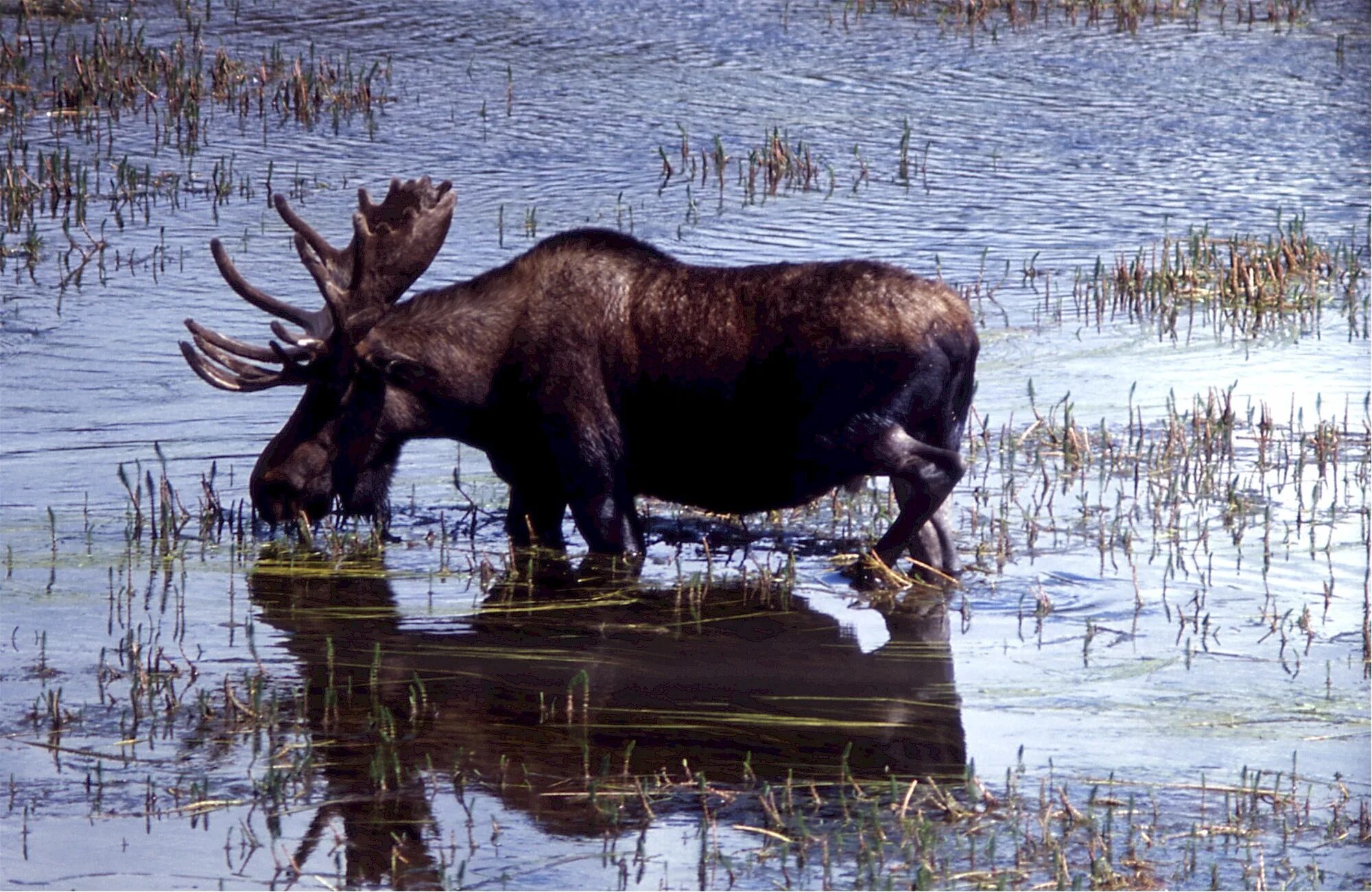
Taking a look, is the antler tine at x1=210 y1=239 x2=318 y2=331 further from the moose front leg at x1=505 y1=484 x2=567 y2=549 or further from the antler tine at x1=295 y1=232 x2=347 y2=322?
the moose front leg at x1=505 y1=484 x2=567 y2=549

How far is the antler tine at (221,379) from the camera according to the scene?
834cm

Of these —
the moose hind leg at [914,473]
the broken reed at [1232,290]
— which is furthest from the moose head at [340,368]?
the broken reed at [1232,290]

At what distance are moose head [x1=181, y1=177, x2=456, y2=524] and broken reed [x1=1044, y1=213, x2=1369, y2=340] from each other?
16.3 ft

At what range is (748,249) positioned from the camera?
1374 centimetres

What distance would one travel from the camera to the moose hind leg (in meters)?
7.82

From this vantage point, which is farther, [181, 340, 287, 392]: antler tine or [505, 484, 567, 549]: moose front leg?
[505, 484, 567, 549]: moose front leg

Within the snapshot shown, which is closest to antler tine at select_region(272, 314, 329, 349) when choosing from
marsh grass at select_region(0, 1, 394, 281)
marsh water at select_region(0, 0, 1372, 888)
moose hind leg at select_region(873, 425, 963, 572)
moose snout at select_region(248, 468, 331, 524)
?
moose snout at select_region(248, 468, 331, 524)

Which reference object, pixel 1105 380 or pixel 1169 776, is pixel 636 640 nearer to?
pixel 1169 776

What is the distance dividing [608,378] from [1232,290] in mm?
5373

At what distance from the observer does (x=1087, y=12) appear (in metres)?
22.6

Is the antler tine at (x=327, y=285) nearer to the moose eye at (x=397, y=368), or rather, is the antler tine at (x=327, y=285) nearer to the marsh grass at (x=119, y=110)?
the moose eye at (x=397, y=368)

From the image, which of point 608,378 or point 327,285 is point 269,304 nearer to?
point 327,285

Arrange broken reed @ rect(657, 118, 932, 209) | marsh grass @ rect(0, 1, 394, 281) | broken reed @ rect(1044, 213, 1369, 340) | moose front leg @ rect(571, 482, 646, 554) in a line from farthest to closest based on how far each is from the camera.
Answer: broken reed @ rect(657, 118, 932, 209) < marsh grass @ rect(0, 1, 394, 281) < broken reed @ rect(1044, 213, 1369, 340) < moose front leg @ rect(571, 482, 646, 554)

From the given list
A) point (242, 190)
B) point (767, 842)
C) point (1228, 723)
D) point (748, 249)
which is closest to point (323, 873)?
point (767, 842)
